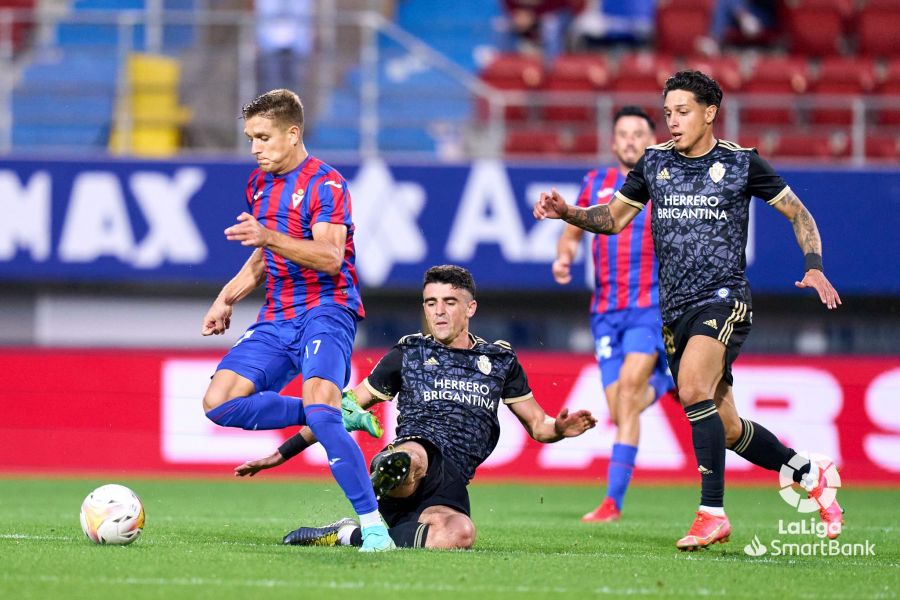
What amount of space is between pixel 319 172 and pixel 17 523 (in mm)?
2653

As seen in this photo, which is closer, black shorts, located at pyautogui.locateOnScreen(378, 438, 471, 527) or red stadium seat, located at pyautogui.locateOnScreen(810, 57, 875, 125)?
black shorts, located at pyautogui.locateOnScreen(378, 438, 471, 527)

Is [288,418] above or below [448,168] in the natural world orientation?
below

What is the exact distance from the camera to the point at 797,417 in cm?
1255

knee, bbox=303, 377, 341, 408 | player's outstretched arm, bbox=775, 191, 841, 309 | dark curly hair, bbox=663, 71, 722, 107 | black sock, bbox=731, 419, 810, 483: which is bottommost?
black sock, bbox=731, 419, 810, 483

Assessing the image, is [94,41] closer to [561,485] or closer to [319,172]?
[561,485]

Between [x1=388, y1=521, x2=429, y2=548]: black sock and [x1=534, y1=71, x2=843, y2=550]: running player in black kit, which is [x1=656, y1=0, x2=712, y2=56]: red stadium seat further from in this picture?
[x1=388, y1=521, x2=429, y2=548]: black sock

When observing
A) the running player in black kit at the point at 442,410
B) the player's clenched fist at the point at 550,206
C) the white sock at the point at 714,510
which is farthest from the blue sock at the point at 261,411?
the white sock at the point at 714,510

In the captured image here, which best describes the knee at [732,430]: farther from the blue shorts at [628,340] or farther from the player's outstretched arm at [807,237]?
the blue shorts at [628,340]

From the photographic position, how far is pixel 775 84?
1507cm

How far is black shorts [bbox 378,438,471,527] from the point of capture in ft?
21.3

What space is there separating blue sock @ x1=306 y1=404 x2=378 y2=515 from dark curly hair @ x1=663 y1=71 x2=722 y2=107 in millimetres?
2269

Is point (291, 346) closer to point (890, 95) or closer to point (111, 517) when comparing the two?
point (111, 517)

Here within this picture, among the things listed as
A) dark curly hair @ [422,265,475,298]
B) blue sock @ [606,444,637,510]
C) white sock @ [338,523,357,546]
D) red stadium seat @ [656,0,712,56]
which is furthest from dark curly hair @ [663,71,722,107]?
red stadium seat @ [656,0,712,56]

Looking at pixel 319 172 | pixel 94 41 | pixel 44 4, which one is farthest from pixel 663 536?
pixel 44 4
